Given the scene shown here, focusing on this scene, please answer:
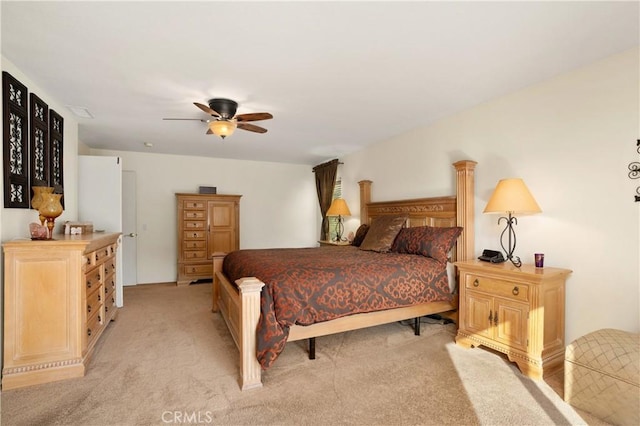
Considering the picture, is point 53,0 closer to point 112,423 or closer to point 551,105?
point 112,423

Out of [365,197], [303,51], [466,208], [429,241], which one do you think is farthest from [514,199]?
[365,197]

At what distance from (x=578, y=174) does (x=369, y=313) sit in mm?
2136

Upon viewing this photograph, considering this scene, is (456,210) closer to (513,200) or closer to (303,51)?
(513,200)

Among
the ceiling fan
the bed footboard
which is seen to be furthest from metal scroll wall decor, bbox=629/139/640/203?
the ceiling fan

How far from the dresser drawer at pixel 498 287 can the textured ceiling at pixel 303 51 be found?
1.80m

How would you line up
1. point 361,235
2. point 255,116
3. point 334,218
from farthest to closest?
point 334,218 < point 361,235 < point 255,116

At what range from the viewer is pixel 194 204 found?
19.0 ft

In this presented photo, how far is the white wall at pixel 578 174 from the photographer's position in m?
2.31

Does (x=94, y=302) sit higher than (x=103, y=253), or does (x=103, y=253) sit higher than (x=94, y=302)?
(x=103, y=253)

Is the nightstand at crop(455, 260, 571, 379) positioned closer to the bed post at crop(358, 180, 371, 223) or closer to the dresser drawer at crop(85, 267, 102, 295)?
the bed post at crop(358, 180, 371, 223)

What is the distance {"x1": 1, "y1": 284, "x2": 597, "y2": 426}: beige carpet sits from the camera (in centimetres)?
192

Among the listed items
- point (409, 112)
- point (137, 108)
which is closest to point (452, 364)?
point (409, 112)

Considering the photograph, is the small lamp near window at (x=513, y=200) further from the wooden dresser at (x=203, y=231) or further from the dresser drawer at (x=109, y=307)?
the wooden dresser at (x=203, y=231)

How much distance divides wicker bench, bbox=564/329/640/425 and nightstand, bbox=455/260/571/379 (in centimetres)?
32
